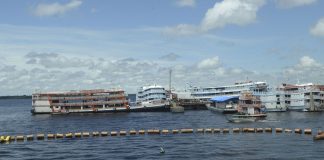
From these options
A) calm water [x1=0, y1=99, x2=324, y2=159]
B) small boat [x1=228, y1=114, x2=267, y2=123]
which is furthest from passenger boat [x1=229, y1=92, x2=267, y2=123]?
calm water [x1=0, y1=99, x2=324, y2=159]

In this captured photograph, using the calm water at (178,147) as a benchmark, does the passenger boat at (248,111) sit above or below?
above

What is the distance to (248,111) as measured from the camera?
151 meters

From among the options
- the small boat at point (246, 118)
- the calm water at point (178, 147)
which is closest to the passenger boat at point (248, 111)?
the small boat at point (246, 118)

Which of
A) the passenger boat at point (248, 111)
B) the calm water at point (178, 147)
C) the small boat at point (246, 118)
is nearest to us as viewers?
the calm water at point (178, 147)

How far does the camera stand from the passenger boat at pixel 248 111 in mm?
143375

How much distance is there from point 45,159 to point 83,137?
1256 inches

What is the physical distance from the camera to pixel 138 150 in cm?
8850

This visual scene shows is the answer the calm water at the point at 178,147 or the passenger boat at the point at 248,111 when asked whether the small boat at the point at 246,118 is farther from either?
the calm water at the point at 178,147

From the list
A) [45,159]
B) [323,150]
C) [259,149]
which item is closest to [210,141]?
[259,149]

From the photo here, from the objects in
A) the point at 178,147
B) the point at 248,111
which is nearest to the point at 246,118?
the point at 248,111

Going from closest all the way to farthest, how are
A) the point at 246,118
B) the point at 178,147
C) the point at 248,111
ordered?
the point at 178,147 → the point at 246,118 → the point at 248,111

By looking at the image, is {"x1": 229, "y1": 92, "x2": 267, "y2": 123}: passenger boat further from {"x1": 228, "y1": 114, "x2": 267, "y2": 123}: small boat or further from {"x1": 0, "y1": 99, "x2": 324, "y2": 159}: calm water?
{"x1": 0, "y1": 99, "x2": 324, "y2": 159}: calm water

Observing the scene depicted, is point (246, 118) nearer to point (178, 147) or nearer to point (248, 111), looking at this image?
point (248, 111)

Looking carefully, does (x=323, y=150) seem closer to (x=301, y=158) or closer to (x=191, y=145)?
(x=301, y=158)
